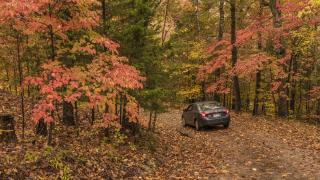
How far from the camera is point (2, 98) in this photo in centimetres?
1684

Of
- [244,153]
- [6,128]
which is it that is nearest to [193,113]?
[244,153]

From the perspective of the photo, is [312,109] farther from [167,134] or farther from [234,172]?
[234,172]

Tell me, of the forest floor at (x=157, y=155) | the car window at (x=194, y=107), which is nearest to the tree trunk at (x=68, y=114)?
the forest floor at (x=157, y=155)

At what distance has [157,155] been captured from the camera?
13.5 m

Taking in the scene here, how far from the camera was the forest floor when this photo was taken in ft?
31.5

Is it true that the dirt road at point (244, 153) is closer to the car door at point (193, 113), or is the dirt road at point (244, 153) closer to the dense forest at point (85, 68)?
the car door at point (193, 113)

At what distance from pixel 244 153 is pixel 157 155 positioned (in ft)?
11.2

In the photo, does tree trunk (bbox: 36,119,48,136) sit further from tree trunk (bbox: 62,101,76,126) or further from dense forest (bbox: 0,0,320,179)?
tree trunk (bbox: 62,101,76,126)

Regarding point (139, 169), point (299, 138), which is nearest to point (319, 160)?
point (299, 138)

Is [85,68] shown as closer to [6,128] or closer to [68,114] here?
[6,128]

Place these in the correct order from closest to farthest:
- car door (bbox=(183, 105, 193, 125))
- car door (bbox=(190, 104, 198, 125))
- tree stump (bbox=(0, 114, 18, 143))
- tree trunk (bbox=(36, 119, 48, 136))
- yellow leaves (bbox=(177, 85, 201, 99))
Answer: tree stump (bbox=(0, 114, 18, 143)), tree trunk (bbox=(36, 119, 48, 136)), car door (bbox=(190, 104, 198, 125)), car door (bbox=(183, 105, 193, 125)), yellow leaves (bbox=(177, 85, 201, 99))

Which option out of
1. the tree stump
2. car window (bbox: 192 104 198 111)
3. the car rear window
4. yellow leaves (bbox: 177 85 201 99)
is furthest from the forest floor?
yellow leaves (bbox: 177 85 201 99)

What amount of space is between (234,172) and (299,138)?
6.32 m

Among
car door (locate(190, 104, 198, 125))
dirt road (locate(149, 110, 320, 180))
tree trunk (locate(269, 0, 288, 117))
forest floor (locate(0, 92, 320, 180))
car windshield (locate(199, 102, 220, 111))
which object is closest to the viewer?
forest floor (locate(0, 92, 320, 180))
